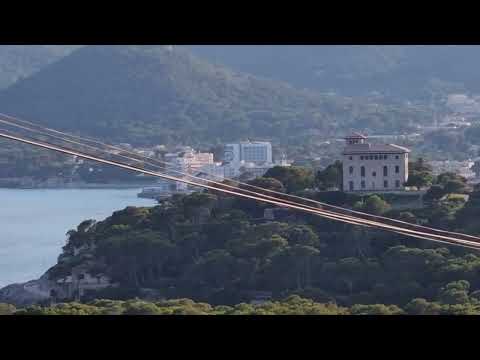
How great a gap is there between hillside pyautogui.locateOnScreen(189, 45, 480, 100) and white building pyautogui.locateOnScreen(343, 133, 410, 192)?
31985 mm

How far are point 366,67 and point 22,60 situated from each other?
515 inches

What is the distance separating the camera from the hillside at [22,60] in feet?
168

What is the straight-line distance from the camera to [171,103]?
42.9 m

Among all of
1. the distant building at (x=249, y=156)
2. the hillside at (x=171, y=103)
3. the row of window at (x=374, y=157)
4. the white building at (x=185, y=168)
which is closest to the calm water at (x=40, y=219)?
the white building at (x=185, y=168)

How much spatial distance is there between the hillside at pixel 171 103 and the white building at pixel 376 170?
75.8ft

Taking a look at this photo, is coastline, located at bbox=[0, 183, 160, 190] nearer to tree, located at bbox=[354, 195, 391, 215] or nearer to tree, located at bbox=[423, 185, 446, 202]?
tree, located at bbox=[423, 185, 446, 202]

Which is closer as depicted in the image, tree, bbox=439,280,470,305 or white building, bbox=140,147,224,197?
tree, bbox=439,280,470,305

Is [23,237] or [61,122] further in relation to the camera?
[61,122]

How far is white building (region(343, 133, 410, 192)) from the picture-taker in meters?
16.1

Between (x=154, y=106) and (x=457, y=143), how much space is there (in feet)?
32.2

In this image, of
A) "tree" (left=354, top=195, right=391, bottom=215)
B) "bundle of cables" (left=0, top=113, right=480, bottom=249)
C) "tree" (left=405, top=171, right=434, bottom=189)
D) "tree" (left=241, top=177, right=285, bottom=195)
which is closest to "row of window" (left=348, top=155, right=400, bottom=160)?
"tree" (left=405, top=171, right=434, bottom=189)
